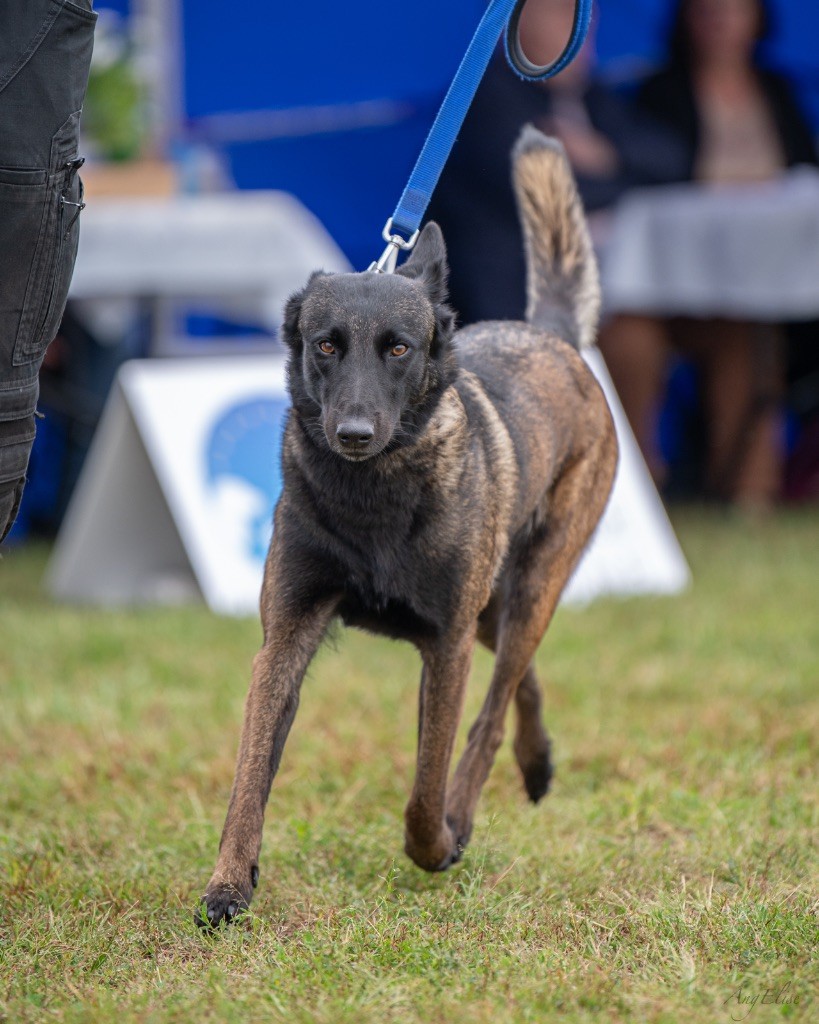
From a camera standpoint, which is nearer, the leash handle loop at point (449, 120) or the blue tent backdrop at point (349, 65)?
the leash handle loop at point (449, 120)

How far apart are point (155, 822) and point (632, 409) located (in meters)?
4.79

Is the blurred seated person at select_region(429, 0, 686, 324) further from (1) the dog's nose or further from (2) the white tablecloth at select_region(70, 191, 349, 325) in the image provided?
(1) the dog's nose

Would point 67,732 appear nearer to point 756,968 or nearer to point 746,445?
point 756,968

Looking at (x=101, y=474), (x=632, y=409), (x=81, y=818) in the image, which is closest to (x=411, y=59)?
(x=632, y=409)

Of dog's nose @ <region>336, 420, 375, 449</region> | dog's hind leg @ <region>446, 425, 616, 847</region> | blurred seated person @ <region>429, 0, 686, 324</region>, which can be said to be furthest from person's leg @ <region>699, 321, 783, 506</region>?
dog's nose @ <region>336, 420, 375, 449</region>

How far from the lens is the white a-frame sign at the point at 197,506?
5.68 m

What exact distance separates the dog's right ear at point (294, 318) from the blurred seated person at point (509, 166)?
4.64 m

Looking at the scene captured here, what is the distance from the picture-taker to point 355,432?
2.46 m

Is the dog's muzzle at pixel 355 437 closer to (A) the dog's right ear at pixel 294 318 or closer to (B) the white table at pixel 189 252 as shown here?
(A) the dog's right ear at pixel 294 318

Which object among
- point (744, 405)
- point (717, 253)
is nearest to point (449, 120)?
point (717, 253)

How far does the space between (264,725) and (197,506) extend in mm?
3164

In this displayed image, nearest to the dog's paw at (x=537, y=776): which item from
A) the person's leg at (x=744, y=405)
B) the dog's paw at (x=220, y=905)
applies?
the dog's paw at (x=220, y=905)

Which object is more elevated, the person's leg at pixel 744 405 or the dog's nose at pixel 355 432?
the dog's nose at pixel 355 432

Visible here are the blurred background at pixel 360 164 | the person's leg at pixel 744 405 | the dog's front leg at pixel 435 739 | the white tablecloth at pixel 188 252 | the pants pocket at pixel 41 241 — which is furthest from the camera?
the person's leg at pixel 744 405
